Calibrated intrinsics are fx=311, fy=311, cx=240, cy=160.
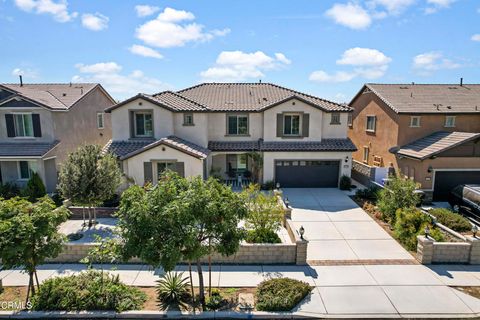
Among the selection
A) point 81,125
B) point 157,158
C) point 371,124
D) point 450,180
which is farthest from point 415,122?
point 81,125

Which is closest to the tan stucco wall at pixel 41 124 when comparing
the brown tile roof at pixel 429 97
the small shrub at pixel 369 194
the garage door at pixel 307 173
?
the garage door at pixel 307 173

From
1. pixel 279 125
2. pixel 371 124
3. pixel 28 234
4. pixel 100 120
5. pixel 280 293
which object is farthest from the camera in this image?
pixel 100 120

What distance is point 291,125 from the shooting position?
23.0 metres

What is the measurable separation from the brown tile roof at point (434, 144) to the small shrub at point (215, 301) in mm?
15426

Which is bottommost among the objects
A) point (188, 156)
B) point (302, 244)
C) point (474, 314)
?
point (474, 314)

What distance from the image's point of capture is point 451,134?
20.4 meters

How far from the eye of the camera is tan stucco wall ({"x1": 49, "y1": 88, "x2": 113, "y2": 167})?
22297 mm

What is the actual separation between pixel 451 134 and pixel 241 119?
46.4 ft

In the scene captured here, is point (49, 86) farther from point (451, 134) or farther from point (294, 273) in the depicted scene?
point (451, 134)

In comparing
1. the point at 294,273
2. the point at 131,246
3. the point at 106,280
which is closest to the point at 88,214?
the point at 106,280

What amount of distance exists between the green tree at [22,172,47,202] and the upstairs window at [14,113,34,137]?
12.4ft

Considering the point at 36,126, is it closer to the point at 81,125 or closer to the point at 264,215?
the point at 81,125

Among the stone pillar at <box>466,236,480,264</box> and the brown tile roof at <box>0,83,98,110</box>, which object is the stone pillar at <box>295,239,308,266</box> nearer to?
the stone pillar at <box>466,236,480,264</box>

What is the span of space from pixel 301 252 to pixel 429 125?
16.1 meters
